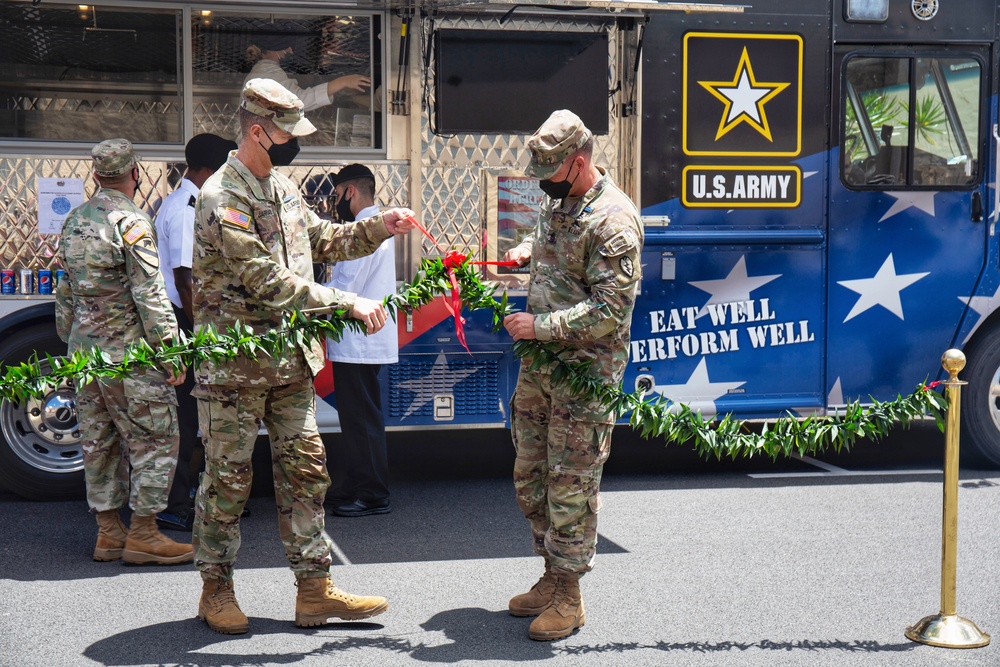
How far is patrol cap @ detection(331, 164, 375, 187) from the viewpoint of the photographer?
655cm

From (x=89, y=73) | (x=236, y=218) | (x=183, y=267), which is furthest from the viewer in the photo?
(x=89, y=73)

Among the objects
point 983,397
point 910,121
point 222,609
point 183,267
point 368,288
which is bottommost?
point 222,609

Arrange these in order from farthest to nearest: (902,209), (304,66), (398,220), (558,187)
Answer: (902,209) < (304,66) < (398,220) < (558,187)

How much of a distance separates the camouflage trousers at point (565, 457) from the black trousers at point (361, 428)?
1.96 meters

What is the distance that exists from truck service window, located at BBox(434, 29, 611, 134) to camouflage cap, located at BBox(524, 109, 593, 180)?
2317 millimetres

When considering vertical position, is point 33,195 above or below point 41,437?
above

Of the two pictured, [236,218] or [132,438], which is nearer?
[236,218]

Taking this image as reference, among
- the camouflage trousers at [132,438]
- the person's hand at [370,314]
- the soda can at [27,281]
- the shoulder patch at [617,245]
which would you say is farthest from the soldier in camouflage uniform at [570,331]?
the soda can at [27,281]

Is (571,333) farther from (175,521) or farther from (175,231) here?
(175,521)

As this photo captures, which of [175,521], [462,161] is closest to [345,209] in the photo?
[462,161]

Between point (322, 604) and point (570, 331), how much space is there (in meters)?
1.48

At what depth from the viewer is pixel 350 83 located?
6.93 meters

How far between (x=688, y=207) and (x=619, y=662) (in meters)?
3.45

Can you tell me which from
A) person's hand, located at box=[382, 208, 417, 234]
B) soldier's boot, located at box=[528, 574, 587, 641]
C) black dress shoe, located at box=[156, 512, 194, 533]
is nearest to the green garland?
person's hand, located at box=[382, 208, 417, 234]
